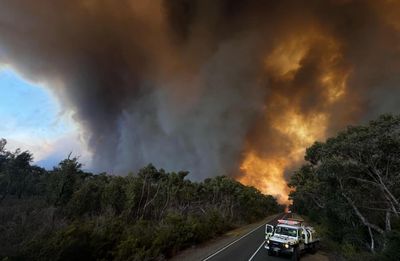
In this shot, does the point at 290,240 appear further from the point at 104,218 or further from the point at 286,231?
the point at 104,218

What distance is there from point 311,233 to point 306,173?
2433cm

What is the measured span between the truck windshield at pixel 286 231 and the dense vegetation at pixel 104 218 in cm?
780

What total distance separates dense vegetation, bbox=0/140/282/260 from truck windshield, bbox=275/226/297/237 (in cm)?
780

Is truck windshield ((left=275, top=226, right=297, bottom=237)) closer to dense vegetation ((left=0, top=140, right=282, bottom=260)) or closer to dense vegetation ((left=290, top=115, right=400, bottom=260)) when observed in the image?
dense vegetation ((left=290, top=115, right=400, bottom=260))

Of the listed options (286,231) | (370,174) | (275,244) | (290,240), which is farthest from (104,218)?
(370,174)

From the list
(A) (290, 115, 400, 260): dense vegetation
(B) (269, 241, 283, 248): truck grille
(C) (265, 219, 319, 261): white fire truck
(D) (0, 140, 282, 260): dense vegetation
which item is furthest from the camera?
(B) (269, 241, 283, 248): truck grille

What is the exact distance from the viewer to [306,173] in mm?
45719

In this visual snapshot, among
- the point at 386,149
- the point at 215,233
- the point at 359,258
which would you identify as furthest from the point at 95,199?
the point at 386,149

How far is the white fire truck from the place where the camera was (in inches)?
732

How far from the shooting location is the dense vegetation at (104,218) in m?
11.9

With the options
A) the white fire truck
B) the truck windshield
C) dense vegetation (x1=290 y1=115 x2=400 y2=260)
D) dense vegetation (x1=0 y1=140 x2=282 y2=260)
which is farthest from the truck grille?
dense vegetation (x1=0 y1=140 x2=282 y2=260)

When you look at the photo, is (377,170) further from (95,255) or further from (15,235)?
(15,235)

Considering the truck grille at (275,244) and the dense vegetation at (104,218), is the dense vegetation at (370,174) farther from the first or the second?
the dense vegetation at (104,218)

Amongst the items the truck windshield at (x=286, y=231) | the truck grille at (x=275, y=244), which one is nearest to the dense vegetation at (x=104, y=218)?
the truck grille at (x=275, y=244)
